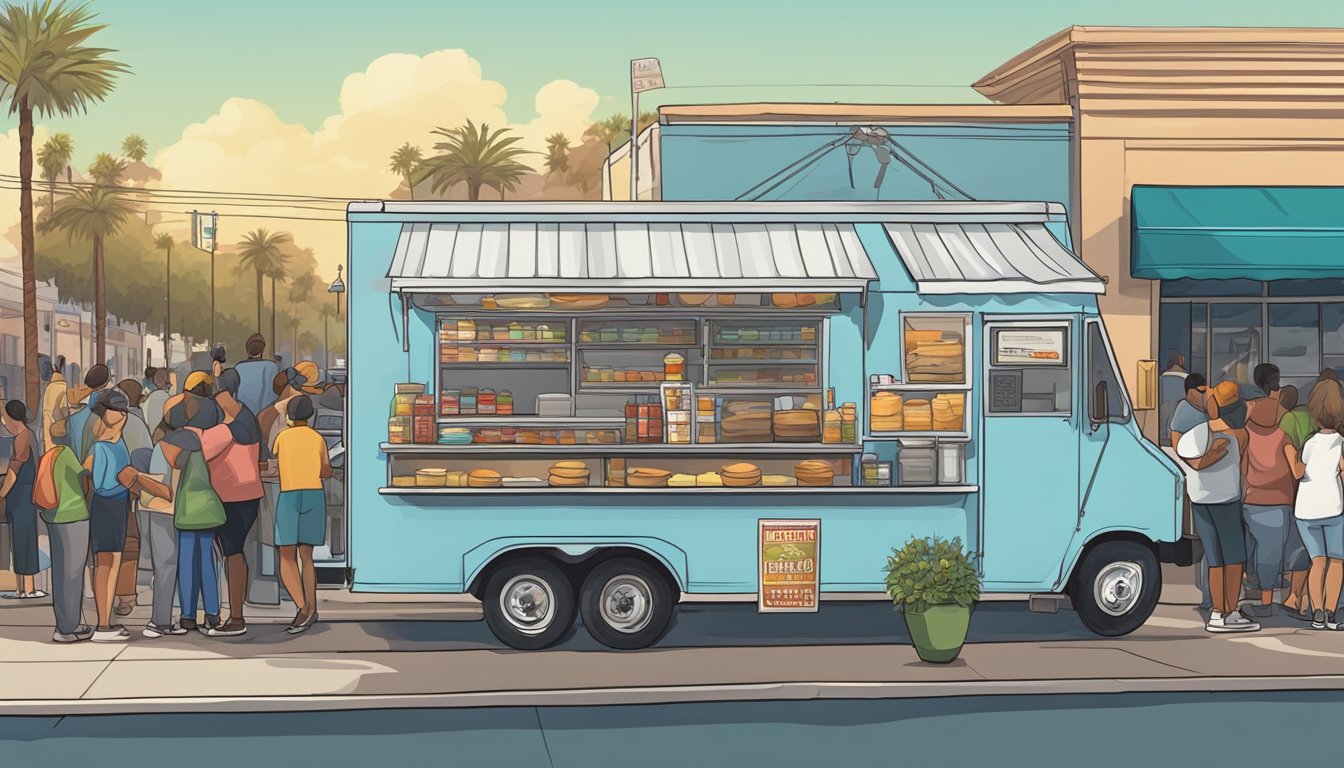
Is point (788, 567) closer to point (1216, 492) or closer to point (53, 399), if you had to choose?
point (1216, 492)

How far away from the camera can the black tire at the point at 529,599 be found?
1159 centimetres

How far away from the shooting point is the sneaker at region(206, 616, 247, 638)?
12234mm

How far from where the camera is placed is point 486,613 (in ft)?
38.3

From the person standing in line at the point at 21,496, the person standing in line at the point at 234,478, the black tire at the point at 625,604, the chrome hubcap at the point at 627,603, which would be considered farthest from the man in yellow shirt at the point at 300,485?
the person standing in line at the point at 21,496

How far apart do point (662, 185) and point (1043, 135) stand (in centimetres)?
484

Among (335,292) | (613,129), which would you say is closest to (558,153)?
(613,129)

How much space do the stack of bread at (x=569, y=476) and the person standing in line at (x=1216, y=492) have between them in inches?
199

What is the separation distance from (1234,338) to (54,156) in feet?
304

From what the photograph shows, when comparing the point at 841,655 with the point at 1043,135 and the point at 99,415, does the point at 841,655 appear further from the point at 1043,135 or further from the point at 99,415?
the point at 1043,135

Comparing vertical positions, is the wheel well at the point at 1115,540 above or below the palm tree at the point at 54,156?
below

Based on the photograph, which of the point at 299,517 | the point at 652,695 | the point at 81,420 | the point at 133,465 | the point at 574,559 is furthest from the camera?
the point at 81,420

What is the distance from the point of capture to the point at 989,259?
1212 cm

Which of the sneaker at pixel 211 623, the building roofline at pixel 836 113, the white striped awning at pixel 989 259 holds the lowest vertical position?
the sneaker at pixel 211 623

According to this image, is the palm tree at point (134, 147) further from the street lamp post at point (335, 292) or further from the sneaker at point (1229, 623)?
the sneaker at point (1229, 623)
